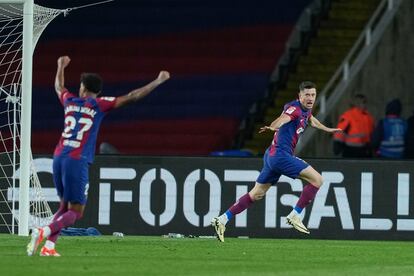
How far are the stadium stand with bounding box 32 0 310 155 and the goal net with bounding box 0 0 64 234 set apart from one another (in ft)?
16.6

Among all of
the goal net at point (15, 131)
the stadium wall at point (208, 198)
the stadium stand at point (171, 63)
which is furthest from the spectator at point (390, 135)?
the goal net at point (15, 131)

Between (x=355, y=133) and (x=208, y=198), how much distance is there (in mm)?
4087

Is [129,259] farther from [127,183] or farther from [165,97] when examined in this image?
[165,97]

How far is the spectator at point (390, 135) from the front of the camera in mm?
23375

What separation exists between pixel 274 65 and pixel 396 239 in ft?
26.4

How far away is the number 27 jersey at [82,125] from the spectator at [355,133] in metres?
9.78

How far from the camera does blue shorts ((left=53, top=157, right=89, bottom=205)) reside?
46.9ft

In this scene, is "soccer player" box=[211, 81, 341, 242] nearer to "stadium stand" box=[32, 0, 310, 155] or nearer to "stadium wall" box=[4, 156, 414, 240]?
"stadium wall" box=[4, 156, 414, 240]

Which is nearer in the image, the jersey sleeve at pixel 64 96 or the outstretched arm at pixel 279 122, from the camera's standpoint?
the jersey sleeve at pixel 64 96

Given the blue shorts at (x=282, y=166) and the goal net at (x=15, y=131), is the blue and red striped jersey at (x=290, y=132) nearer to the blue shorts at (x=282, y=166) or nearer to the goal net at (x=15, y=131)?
the blue shorts at (x=282, y=166)

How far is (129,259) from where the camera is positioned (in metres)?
14.5

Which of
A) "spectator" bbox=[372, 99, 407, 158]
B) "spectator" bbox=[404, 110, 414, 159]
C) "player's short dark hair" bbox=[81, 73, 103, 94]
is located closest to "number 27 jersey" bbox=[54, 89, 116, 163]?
"player's short dark hair" bbox=[81, 73, 103, 94]

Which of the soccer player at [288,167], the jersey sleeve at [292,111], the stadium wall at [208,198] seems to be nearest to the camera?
the jersey sleeve at [292,111]

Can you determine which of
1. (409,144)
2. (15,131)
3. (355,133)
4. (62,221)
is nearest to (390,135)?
(409,144)
